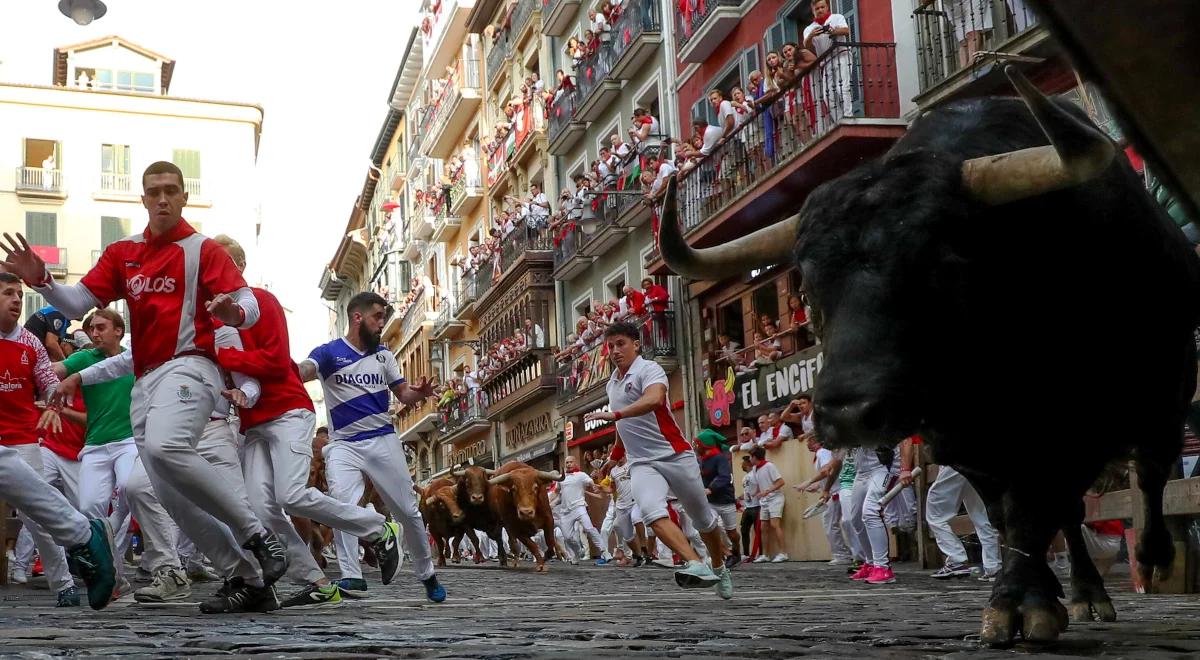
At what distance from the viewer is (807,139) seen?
73.3 ft

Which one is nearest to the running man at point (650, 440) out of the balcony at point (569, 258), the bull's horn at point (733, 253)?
the bull's horn at point (733, 253)

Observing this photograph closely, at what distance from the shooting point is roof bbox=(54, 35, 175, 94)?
215ft

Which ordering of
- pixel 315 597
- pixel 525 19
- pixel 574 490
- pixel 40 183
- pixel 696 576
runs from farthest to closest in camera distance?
1. pixel 40 183
2. pixel 525 19
3. pixel 574 490
4. pixel 696 576
5. pixel 315 597

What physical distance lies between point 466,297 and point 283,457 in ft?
130

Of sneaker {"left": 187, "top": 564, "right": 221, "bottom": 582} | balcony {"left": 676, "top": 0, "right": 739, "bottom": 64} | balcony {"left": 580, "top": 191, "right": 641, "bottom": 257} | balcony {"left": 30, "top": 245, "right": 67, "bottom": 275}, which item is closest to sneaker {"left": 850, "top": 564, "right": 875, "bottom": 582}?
sneaker {"left": 187, "top": 564, "right": 221, "bottom": 582}

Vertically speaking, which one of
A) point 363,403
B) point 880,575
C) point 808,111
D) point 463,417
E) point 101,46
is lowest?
point 880,575

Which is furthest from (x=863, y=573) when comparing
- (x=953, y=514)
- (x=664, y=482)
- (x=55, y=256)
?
(x=55, y=256)

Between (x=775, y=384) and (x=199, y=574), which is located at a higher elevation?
(x=775, y=384)

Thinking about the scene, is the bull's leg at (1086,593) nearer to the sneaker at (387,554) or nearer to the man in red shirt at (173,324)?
the man in red shirt at (173,324)

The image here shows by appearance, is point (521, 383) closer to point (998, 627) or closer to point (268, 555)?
point (268, 555)

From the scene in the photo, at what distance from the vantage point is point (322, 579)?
27.3 feet

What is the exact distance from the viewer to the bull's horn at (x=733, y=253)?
4.96m

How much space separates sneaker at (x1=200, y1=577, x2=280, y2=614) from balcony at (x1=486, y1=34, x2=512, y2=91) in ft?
125

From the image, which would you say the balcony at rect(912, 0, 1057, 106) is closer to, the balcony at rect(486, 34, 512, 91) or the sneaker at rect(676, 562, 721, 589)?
the sneaker at rect(676, 562, 721, 589)
